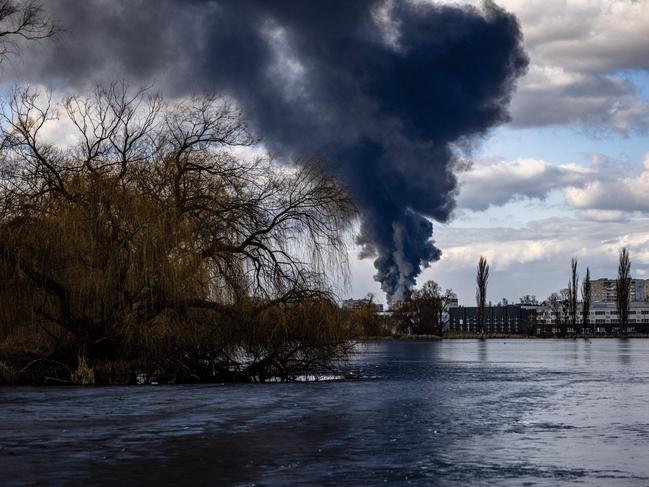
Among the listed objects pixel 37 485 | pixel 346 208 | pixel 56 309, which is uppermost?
pixel 346 208

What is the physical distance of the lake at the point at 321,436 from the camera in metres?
16.8

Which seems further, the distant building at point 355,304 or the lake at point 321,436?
the distant building at point 355,304

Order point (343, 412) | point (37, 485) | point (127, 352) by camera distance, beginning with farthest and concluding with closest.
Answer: point (127, 352), point (343, 412), point (37, 485)

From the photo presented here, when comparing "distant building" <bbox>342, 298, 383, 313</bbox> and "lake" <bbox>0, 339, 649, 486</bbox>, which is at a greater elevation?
"distant building" <bbox>342, 298, 383, 313</bbox>

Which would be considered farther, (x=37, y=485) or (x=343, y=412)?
(x=343, y=412)

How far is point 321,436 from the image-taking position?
2202 cm

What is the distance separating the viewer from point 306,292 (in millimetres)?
38781

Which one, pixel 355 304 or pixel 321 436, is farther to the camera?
pixel 355 304

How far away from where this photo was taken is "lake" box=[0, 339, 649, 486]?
16.8 metres

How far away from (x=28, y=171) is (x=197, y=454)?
22.7 m

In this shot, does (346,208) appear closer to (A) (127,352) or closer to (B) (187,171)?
(B) (187,171)

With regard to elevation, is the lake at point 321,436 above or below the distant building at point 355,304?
below

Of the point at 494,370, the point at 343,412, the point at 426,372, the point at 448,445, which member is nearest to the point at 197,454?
the point at 448,445

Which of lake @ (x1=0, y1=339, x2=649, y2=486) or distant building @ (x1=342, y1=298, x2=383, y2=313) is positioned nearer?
lake @ (x1=0, y1=339, x2=649, y2=486)
